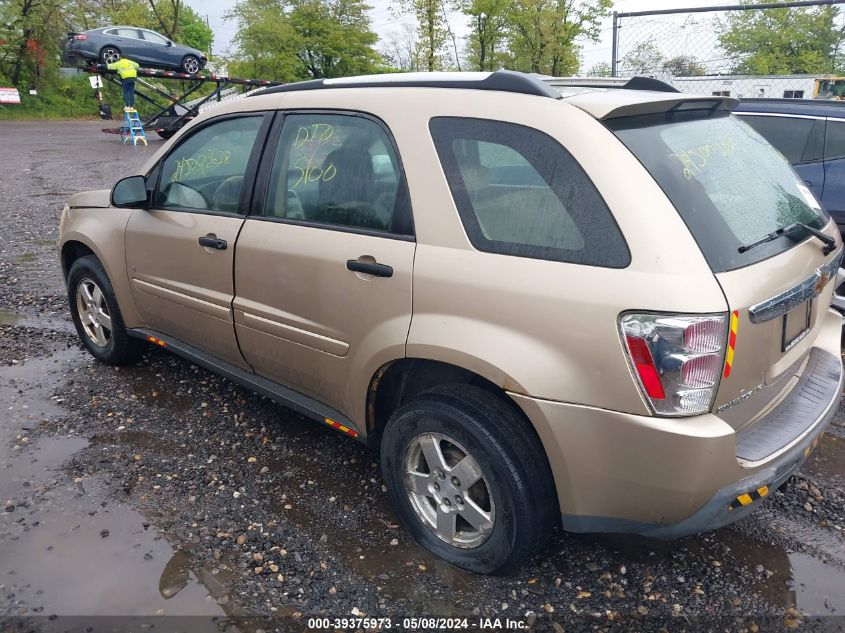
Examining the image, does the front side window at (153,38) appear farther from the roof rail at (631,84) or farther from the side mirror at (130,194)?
the roof rail at (631,84)

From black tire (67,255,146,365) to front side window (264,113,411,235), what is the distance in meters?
1.69

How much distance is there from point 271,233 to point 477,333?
1.28m

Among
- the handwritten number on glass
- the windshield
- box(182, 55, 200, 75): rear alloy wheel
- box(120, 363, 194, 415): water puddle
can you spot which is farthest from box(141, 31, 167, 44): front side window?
the handwritten number on glass

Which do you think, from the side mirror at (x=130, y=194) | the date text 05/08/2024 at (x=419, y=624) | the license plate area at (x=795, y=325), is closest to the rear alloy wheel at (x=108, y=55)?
the side mirror at (x=130, y=194)

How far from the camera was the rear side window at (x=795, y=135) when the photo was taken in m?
5.45

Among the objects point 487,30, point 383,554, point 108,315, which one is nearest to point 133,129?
point 487,30

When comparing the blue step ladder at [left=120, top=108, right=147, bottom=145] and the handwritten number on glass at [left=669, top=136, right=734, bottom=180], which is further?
the blue step ladder at [left=120, top=108, right=147, bottom=145]

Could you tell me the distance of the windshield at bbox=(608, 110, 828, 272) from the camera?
7.36 feet

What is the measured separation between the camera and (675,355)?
6.84 ft

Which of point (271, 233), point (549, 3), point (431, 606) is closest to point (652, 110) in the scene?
point (271, 233)

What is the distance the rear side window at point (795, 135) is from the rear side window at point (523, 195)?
396cm

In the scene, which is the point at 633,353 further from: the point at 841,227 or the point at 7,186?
the point at 7,186

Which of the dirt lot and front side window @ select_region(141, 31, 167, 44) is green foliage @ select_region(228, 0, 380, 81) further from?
the dirt lot

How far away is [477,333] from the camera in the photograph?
2379 mm
